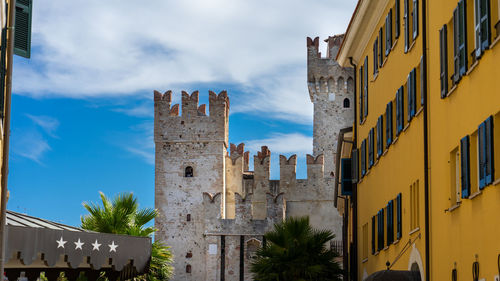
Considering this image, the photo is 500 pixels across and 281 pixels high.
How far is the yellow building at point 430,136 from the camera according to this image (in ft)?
38.4

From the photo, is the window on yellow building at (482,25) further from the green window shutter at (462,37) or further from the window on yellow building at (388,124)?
the window on yellow building at (388,124)

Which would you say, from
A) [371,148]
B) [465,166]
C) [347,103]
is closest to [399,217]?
[371,148]

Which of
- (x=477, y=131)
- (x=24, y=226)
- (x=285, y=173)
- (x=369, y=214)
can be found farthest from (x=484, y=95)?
(x=285, y=173)

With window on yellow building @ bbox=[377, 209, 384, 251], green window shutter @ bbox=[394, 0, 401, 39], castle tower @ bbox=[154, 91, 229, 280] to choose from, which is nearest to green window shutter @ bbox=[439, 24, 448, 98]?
green window shutter @ bbox=[394, 0, 401, 39]

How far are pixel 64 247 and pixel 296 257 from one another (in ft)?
32.5

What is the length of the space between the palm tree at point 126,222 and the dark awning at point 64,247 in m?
8.77

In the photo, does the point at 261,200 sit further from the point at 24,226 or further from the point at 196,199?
the point at 24,226

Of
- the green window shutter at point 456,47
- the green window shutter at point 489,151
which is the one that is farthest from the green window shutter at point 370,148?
the green window shutter at point 489,151

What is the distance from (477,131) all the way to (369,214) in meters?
11.2

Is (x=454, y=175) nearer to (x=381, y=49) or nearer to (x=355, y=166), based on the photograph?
(x=381, y=49)

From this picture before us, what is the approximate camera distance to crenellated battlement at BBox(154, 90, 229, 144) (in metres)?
56.6

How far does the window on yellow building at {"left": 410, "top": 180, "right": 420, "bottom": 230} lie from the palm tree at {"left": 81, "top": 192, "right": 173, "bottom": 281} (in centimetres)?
956

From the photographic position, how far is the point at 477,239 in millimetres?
12242

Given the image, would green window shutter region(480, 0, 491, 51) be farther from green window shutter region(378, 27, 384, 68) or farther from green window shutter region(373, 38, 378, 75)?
green window shutter region(373, 38, 378, 75)
